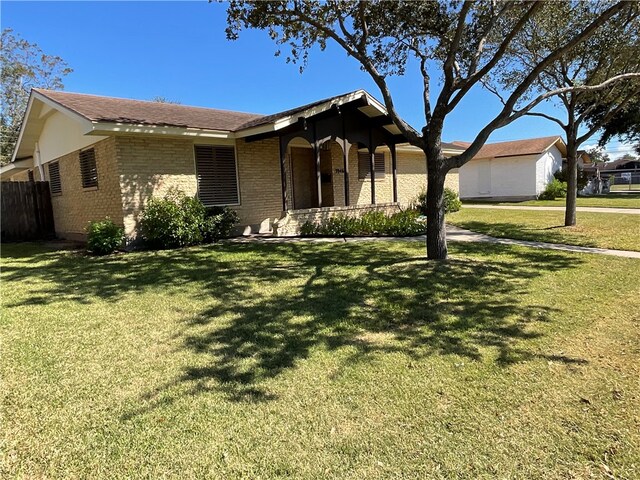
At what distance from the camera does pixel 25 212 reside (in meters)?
15.0

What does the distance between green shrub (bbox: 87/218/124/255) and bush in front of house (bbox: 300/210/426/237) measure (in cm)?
507

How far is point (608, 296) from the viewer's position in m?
5.74

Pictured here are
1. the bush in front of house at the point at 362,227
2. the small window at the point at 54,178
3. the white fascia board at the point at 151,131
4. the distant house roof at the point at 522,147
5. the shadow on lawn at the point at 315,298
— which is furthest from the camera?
the distant house roof at the point at 522,147

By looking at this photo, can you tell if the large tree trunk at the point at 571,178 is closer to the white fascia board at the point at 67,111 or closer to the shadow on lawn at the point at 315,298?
the shadow on lawn at the point at 315,298

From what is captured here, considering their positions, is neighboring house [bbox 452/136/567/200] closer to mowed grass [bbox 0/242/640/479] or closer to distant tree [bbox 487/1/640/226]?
distant tree [bbox 487/1/640/226]

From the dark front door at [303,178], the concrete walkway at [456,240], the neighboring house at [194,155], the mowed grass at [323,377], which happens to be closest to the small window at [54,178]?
the neighboring house at [194,155]

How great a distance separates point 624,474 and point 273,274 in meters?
5.48

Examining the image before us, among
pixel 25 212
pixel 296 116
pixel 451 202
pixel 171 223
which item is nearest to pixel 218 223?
pixel 171 223

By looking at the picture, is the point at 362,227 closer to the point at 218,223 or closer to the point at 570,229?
the point at 218,223

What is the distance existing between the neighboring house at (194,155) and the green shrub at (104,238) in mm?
543

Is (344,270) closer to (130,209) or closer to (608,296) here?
(608,296)

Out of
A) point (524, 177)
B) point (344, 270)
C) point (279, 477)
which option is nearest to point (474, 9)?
point (344, 270)

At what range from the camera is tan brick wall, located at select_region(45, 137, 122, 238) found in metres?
10.6

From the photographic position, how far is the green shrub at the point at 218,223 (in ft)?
35.0
